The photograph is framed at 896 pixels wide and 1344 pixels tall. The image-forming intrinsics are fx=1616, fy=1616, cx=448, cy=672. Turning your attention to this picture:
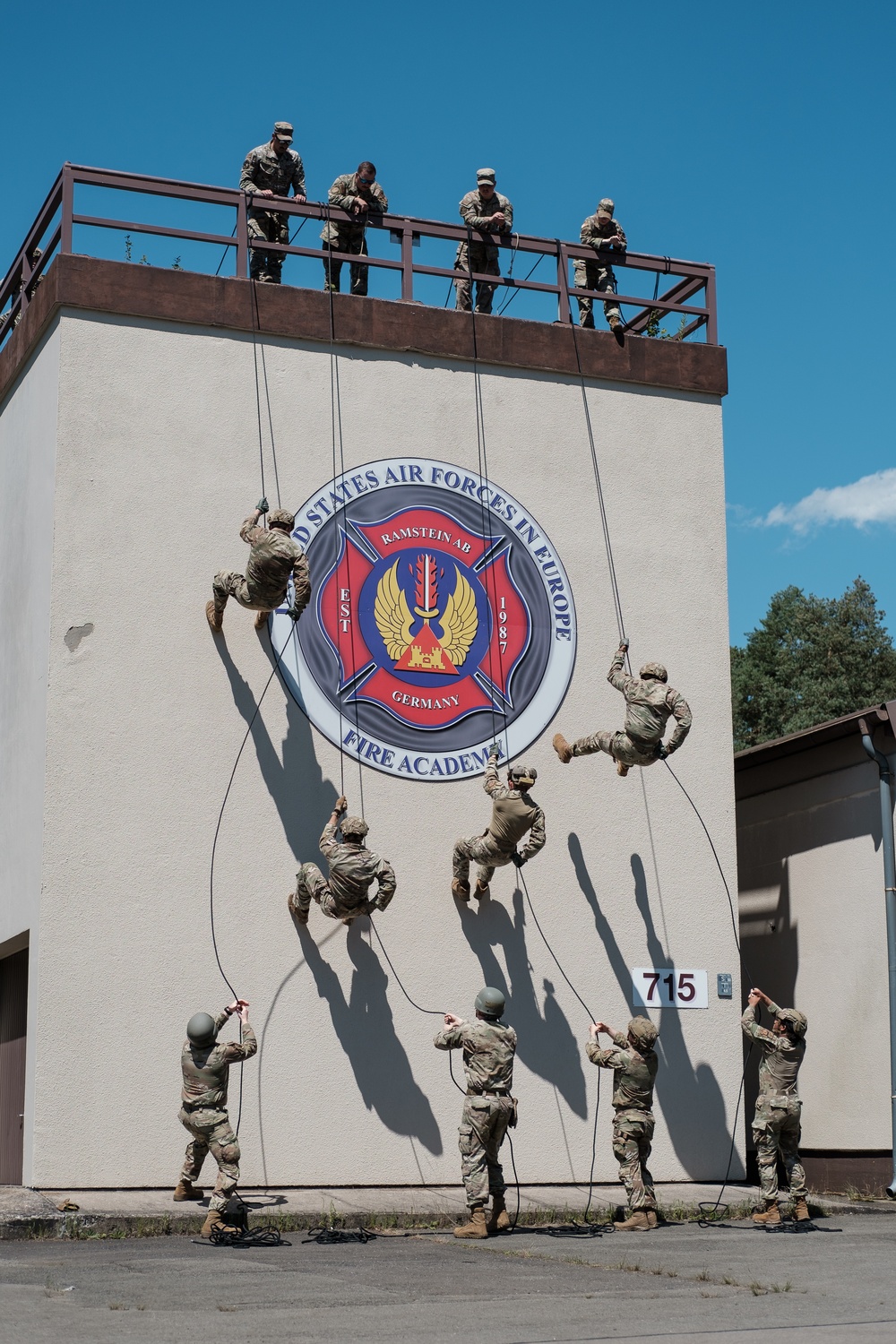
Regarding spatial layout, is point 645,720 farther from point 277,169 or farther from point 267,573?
point 277,169

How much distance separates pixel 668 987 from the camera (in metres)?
14.7

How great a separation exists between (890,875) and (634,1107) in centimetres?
373

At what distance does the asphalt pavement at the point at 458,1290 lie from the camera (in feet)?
24.9

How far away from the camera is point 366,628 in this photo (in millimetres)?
14523

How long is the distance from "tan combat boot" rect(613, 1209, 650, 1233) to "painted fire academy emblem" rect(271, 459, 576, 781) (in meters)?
4.01

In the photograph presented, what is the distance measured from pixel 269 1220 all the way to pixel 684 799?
557 cm

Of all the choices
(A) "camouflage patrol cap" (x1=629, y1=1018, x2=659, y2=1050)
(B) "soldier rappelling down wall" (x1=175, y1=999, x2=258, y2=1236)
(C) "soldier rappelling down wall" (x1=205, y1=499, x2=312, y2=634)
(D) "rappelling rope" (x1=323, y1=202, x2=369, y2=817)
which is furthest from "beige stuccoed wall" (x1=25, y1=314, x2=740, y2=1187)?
(A) "camouflage patrol cap" (x1=629, y1=1018, x2=659, y2=1050)

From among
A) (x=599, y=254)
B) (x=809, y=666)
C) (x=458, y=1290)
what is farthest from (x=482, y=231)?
(x=809, y=666)

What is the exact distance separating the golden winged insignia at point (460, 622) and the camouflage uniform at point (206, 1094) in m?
4.20

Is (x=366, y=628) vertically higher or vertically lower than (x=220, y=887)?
higher

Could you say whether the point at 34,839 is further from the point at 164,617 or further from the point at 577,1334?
the point at 577,1334

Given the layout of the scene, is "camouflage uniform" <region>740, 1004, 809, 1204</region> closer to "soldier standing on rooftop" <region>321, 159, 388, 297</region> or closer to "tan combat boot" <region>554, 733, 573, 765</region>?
"tan combat boot" <region>554, 733, 573, 765</region>

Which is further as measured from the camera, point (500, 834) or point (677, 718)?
point (677, 718)

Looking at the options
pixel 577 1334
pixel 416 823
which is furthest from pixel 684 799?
pixel 577 1334
